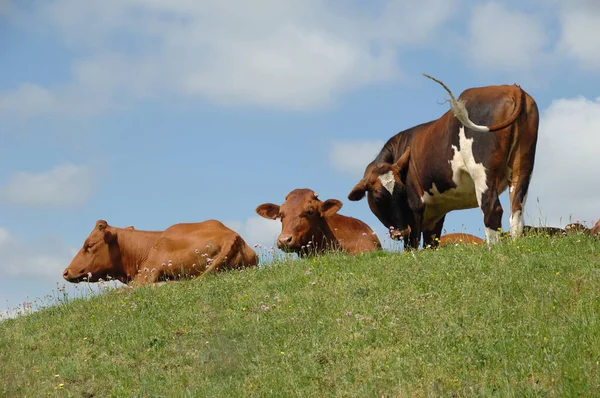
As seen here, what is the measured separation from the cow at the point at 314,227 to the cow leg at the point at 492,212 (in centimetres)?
260

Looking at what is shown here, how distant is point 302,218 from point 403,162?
2.27m

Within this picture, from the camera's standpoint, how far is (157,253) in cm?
1703

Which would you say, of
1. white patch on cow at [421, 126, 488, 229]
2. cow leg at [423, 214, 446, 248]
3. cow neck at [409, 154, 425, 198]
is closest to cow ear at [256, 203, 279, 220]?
cow neck at [409, 154, 425, 198]

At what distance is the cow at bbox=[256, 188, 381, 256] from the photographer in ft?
54.0

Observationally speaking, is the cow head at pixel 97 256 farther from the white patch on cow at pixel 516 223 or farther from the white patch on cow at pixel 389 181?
the white patch on cow at pixel 516 223

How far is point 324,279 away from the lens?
13.2m

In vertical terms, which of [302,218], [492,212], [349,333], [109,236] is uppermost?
[109,236]

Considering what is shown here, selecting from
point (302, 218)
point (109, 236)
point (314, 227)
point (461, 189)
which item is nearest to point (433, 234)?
point (461, 189)

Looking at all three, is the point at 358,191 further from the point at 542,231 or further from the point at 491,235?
the point at 542,231

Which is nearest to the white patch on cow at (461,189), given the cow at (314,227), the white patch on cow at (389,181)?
the white patch on cow at (389,181)

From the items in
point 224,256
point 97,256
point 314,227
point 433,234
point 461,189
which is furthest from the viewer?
point 97,256

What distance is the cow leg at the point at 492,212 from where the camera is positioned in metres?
14.7

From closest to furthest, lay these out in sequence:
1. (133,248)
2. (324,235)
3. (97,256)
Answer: (324,235) → (133,248) → (97,256)

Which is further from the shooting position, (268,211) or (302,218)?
(268,211)
